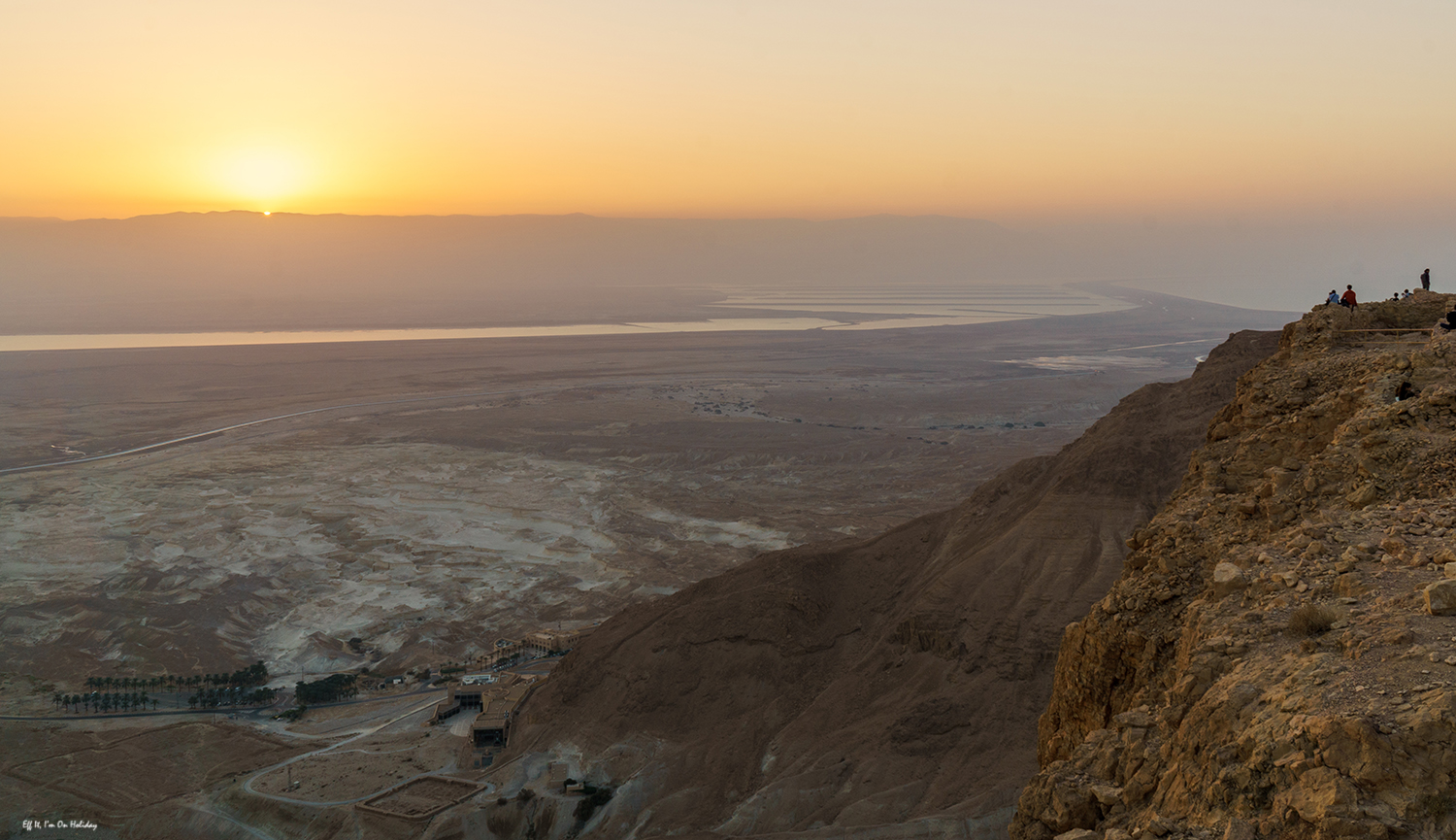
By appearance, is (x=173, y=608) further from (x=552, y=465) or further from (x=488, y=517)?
(x=552, y=465)

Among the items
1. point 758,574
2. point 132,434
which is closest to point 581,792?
point 758,574

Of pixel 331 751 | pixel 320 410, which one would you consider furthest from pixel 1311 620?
pixel 320 410

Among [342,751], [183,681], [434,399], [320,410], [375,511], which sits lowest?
[183,681]

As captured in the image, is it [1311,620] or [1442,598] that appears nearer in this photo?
[1442,598]

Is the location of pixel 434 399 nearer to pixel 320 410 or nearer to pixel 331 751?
pixel 320 410

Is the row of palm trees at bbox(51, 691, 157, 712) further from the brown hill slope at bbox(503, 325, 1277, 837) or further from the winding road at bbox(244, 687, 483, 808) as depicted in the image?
the brown hill slope at bbox(503, 325, 1277, 837)

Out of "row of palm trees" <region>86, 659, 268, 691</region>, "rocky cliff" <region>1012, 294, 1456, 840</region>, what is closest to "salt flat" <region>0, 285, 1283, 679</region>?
"row of palm trees" <region>86, 659, 268, 691</region>

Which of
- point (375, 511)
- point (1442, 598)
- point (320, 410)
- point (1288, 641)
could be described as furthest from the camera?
point (320, 410)

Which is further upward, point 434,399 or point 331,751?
point 434,399
